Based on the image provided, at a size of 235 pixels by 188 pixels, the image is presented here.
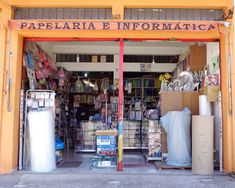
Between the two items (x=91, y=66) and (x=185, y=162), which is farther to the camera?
(x=91, y=66)

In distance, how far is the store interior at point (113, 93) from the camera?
27.0ft

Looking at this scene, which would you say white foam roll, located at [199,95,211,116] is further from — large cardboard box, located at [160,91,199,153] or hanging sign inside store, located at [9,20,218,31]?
hanging sign inside store, located at [9,20,218,31]

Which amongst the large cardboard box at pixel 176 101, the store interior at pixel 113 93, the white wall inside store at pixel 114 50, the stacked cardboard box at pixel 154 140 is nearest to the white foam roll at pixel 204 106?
the store interior at pixel 113 93

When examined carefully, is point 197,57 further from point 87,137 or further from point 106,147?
point 87,137

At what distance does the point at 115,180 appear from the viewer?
688cm

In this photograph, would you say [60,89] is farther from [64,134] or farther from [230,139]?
[230,139]

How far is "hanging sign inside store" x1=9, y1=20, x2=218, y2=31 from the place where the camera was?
726cm

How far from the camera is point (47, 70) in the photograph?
33.7 ft

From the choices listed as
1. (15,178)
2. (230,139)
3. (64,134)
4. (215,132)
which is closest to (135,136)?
(64,134)

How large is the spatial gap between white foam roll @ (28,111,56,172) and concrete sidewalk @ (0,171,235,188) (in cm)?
30

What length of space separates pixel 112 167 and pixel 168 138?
4.66ft

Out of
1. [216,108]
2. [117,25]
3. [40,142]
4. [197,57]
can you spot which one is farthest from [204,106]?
[40,142]

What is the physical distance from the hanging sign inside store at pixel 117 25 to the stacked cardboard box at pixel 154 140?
8.88 feet

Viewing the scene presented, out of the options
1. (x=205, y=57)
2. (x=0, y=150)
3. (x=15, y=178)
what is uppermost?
(x=205, y=57)
